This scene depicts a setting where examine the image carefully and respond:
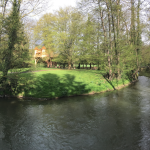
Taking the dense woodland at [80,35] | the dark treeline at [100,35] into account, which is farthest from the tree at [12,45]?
the dark treeline at [100,35]

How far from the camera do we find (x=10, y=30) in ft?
39.5

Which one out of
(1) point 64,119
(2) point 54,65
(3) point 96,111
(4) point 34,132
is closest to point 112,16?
(3) point 96,111

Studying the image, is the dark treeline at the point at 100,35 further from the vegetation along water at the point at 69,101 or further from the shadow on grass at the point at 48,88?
the shadow on grass at the point at 48,88

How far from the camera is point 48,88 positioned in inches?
548

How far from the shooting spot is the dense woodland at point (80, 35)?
1215 centimetres

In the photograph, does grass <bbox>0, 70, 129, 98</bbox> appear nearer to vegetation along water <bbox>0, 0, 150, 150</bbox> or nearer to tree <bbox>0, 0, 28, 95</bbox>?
vegetation along water <bbox>0, 0, 150, 150</bbox>

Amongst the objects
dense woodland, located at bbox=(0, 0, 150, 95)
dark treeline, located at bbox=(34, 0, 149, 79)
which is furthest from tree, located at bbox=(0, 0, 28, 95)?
dark treeline, located at bbox=(34, 0, 149, 79)

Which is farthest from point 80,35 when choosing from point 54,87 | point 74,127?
point 74,127

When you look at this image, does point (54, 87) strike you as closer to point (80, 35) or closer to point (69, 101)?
point (69, 101)

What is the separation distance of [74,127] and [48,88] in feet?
24.8

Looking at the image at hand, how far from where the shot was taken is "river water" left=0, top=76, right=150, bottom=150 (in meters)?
5.62

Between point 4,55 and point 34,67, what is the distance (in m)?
2.97

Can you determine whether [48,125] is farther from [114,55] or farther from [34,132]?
[114,55]

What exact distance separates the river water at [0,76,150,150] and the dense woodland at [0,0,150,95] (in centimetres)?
559
